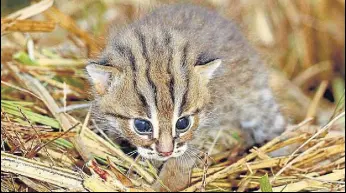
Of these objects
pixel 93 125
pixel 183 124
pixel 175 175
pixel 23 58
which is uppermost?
pixel 23 58

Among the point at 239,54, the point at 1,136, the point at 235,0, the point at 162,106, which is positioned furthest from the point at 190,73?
the point at 235,0

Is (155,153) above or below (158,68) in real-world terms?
below

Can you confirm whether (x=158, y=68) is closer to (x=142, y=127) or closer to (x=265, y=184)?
(x=142, y=127)

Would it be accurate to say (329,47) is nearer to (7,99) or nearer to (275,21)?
(275,21)

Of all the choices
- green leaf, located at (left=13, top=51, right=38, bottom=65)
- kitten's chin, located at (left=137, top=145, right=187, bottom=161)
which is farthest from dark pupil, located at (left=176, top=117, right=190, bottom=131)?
green leaf, located at (left=13, top=51, right=38, bottom=65)

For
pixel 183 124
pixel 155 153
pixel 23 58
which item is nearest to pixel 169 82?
pixel 183 124

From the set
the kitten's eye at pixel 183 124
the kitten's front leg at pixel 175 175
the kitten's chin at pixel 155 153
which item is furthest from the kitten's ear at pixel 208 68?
the kitten's front leg at pixel 175 175

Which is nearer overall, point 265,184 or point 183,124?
point 183,124
